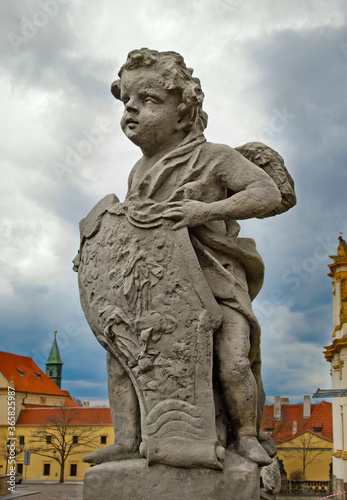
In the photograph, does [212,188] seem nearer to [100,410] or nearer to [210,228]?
[210,228]

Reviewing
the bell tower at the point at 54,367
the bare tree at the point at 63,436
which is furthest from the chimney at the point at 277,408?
the bell tower at the point at 54,367

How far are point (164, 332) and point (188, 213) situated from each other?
0.78 m

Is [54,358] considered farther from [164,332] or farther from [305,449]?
[164,332]

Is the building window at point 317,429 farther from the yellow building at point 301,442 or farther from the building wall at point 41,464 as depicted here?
the building wall at point 41,464

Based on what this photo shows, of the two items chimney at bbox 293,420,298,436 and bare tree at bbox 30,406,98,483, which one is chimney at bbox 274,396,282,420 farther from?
bare tree at bbox 30,406,98,483

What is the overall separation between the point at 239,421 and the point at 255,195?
59.9 inches

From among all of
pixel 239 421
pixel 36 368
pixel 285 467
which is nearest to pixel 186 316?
pixel 239 421

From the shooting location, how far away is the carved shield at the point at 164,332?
338cm

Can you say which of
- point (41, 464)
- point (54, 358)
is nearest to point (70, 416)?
point (41, 464)

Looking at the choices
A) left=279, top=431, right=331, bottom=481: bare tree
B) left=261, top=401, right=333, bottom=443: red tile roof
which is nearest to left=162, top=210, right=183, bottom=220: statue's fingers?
left=261, top=401, right=333, bottom=443: red tile roof

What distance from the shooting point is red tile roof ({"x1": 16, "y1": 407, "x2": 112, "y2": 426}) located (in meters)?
38.7

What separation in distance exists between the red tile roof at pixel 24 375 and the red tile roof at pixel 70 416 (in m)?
3.18

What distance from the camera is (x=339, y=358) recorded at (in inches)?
1193

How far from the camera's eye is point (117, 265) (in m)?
3.71
